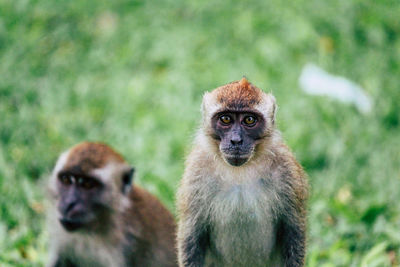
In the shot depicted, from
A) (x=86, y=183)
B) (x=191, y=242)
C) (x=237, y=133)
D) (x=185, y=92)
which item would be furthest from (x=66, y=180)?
(x=185, y=92)

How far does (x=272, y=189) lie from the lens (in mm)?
5016

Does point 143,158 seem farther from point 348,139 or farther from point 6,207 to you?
point 348,139

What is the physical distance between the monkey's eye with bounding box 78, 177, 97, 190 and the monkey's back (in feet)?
1.29

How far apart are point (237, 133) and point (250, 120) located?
16cm

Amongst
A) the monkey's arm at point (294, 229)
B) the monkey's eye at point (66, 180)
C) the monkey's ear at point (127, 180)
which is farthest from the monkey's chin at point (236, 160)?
the monkey's eye at point (66, 180)

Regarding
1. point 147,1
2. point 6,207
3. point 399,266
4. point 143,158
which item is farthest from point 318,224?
point 147,1

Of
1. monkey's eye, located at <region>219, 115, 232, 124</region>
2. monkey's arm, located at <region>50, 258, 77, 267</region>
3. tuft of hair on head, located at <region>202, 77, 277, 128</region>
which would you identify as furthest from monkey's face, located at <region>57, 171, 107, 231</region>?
monkey's eye, located at <region>219, 115, 232, 124</region>

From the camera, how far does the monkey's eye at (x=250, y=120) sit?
192 inches

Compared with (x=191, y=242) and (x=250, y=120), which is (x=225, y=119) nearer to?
(x=250, y=120)

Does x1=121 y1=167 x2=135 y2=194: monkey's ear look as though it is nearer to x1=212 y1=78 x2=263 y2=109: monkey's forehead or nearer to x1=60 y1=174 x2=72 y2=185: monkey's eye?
x1=60 y1=174 x2=72 y2=185: monkey's eye

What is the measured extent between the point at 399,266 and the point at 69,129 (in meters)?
4.63

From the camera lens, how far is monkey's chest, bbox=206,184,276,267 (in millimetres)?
5020

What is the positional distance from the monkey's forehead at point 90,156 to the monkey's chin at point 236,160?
5.65 ft

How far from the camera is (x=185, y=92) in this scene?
31.6 feet
